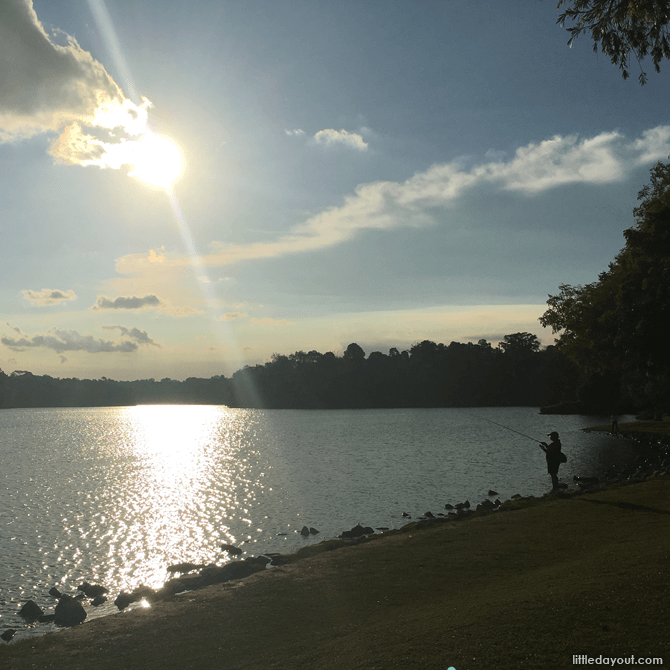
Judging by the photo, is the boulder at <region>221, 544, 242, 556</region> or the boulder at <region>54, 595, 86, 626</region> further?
the boulder at <region>221, 544, 242, 556</region>

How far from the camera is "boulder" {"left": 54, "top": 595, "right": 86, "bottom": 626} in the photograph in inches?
621

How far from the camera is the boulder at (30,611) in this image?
16.3 m

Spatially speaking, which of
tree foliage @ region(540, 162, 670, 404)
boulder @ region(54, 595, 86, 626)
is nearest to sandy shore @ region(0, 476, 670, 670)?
boulder @ region(54, 595, 86, 626)

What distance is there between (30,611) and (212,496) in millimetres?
21885

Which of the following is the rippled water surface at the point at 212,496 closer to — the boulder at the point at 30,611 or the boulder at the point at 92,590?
the boulder at the point at 30,611

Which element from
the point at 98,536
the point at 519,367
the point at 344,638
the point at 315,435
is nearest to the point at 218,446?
the point at 315,435

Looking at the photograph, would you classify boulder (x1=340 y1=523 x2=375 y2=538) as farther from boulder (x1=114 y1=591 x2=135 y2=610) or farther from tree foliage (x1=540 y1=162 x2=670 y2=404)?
tree foliage (x1=540 y1=162 x2=670 y2=404)

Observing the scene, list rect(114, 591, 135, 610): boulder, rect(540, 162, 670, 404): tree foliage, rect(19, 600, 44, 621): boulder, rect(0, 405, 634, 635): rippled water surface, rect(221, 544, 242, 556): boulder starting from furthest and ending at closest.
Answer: rect(540, 162, 670, 404): tree foliage < rect(221, 544, 242, 556): boulder < rect(0, 405, 634, 635): rippled water surface < rect(114, 591, 135, 610): boulder < rect(19, 600, 44, 621): boulder

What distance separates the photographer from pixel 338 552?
1984 centimetres

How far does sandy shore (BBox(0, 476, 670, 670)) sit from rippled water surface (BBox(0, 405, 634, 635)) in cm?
440

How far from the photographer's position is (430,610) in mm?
11789

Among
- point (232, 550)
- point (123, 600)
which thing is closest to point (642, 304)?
point (232, 550)

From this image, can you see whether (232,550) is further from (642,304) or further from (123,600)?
(642,304)

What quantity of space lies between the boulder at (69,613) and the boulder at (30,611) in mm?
610
